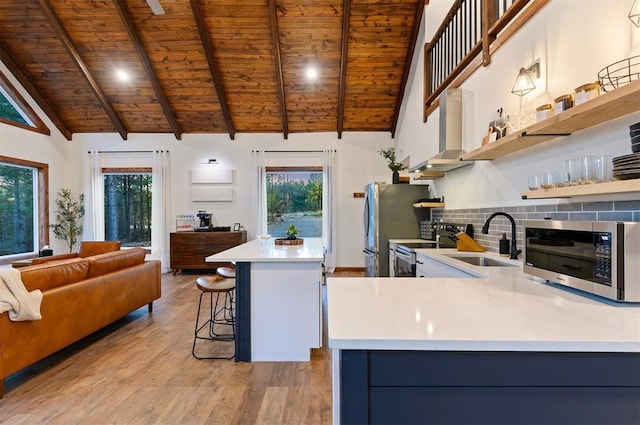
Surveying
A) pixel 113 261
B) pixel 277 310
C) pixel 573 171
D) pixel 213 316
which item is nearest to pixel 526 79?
pixel 573 171

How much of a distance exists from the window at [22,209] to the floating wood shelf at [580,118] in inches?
286

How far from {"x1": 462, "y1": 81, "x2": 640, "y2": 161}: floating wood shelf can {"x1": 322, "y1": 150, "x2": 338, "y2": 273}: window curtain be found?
14.6 feet

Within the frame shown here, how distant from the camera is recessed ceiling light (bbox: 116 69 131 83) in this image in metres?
5.71

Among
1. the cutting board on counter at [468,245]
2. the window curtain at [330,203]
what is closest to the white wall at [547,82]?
the cutting board on counter at [468,245]

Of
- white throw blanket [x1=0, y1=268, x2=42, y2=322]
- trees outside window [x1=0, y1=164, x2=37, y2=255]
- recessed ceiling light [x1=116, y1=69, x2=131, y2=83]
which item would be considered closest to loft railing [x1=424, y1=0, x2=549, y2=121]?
white throw blanket [x1=0, y1=268, x2=42, y2=322]

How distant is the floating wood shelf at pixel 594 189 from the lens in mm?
1256

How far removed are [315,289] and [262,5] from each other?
421 cm

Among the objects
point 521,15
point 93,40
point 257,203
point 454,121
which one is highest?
point 93,40

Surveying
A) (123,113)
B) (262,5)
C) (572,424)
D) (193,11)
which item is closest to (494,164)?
(572,424)

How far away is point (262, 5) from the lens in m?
4.84

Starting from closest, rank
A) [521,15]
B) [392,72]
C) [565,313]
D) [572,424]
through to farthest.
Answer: [572,424], [565,313], [521,15], [392,72]

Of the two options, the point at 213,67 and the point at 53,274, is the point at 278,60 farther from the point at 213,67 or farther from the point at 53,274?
the point at 53,274

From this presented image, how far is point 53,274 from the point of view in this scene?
269 cm

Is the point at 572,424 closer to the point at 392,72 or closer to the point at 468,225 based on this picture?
the point at 468,225
